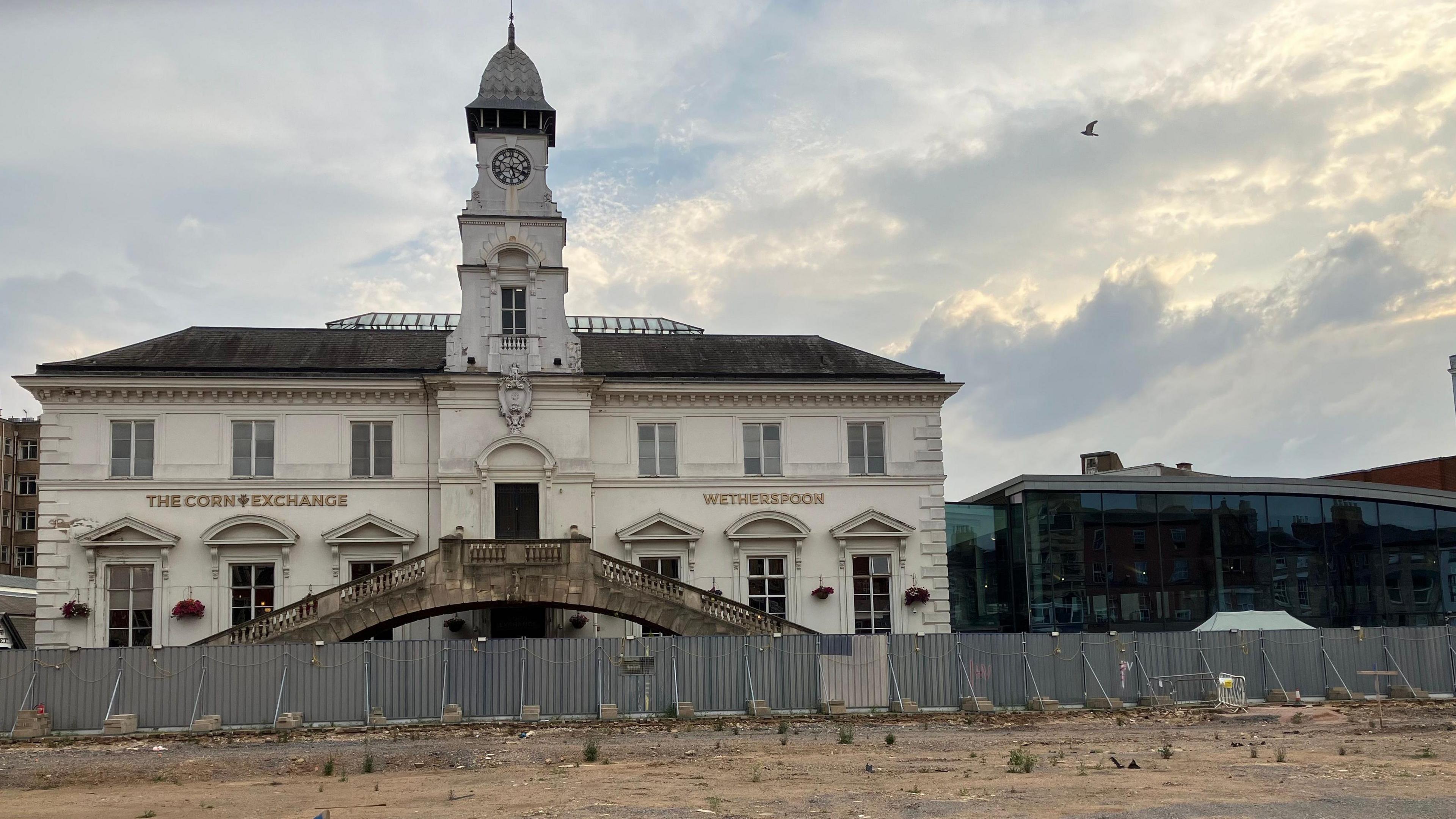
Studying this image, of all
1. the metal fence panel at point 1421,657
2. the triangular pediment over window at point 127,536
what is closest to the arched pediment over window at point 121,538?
the triangular pediment over window at point 127,536

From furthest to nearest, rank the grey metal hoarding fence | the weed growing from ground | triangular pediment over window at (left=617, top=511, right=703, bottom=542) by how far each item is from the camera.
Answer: triangular pediment over window at (left=617, top=511, right=703, bottom=542) < the grey metal hoarding fence < the weed growing from ground

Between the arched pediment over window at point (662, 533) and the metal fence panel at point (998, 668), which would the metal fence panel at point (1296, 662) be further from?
the arched pediment over window at point (662, 533)

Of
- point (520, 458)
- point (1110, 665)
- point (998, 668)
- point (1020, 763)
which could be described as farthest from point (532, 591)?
point (1020, 763)

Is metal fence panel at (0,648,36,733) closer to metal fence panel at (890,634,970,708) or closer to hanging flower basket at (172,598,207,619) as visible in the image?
hanging flower basket at (172,598,207,619)

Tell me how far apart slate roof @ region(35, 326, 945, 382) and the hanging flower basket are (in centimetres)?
654

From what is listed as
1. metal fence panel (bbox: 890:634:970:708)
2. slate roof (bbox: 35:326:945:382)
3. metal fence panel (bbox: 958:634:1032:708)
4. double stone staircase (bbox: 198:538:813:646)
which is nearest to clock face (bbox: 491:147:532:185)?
slate roof (bbox: 35:326:945:382)

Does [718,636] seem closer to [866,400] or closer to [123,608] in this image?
[866,400]

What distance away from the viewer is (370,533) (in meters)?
38.6

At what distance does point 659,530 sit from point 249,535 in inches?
469

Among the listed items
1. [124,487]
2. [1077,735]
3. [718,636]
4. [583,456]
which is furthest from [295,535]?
[1077,735]

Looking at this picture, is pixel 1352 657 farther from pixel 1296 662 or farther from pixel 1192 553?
pixel 1192 553

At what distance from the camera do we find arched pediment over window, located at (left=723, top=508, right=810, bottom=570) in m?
40.3

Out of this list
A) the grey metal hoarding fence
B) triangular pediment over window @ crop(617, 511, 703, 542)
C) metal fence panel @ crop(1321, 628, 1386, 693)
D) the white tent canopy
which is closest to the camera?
the grey metal hoarding fence

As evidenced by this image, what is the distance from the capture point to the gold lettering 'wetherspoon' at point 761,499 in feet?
133
